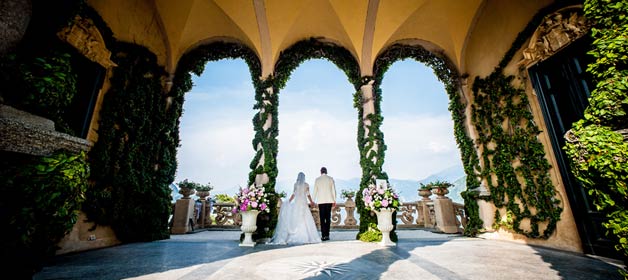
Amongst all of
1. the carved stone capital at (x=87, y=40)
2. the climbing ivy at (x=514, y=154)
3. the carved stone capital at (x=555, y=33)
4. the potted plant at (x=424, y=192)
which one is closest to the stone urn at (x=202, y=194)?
the carved stone capital at (x=87, y=40)

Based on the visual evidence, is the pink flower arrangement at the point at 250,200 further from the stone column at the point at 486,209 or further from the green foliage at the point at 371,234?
the stone column at the point at 486,209

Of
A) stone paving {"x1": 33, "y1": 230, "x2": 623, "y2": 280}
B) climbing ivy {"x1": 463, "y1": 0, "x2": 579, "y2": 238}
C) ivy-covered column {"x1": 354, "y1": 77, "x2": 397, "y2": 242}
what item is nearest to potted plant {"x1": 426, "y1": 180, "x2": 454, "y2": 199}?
climbing ivy {"x1": 463, "y1": 0, "x2": 579, "y2": 238}

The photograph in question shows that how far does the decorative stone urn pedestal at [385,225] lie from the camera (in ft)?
16.9

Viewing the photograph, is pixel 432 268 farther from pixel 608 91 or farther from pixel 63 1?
pixel 63 1

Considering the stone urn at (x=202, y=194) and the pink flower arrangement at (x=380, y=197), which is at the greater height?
the stone urn at (x=202, y=194)

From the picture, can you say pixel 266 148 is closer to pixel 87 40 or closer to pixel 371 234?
pixel 371 234

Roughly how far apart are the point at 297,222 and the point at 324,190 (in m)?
1.13

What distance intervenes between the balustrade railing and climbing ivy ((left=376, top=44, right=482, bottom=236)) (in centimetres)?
263

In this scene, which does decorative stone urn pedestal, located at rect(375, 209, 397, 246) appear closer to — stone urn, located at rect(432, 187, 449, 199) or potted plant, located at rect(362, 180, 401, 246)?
potted plant, located at rect(362, 180, 401, 246)

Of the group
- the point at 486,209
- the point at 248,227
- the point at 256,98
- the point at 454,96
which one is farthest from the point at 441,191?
the point at 256,98

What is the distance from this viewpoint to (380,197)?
5.55m

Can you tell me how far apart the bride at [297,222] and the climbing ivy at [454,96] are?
7.33 ft

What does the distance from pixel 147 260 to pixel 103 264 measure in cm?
53

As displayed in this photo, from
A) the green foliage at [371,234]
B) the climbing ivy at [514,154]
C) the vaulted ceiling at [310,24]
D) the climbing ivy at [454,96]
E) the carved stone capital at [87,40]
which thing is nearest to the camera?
the carved stone capital at [87,40]
